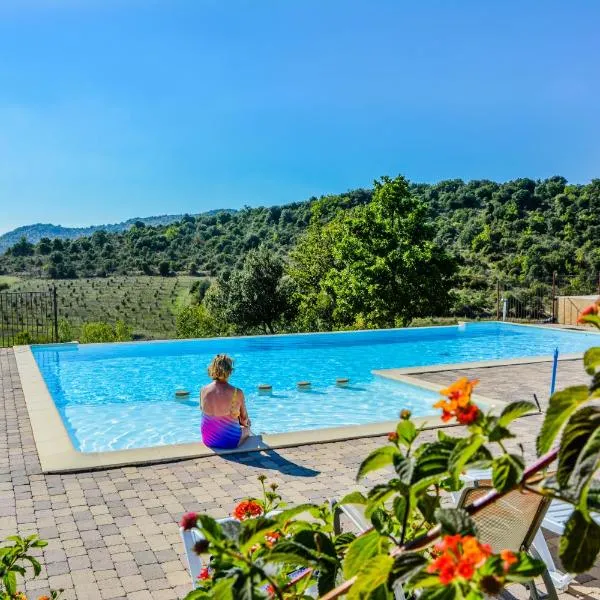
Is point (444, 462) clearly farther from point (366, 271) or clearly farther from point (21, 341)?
point (366, 271)

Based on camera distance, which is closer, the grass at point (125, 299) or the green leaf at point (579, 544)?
the green leaf at point (579, 544)

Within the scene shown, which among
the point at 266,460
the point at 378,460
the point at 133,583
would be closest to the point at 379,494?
the point at 378,460

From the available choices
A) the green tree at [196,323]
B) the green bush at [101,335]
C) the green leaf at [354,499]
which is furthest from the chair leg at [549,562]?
the green tree at [196,323]

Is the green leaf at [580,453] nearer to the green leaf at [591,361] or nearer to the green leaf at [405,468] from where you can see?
the green leaf at [591,361]

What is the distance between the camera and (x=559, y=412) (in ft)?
2.56

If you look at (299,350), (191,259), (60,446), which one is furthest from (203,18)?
(191,259)

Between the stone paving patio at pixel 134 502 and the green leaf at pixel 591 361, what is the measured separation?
300cm

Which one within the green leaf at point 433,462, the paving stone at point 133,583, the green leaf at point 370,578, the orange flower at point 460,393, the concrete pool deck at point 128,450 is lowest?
the paving stone at point 133,583

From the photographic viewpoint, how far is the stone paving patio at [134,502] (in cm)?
347

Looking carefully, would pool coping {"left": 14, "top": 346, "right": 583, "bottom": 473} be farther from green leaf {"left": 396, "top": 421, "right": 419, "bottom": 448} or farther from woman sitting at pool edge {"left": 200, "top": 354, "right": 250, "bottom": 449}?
green leaf {"left": 396, "top": 421, "right": 419, "bottom": 448}

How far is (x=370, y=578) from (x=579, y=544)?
251 millimetres

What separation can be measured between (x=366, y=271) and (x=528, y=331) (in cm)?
582

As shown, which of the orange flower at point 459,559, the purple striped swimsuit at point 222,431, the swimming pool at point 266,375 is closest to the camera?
the orange flower at point 459,559

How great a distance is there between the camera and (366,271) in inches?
834
